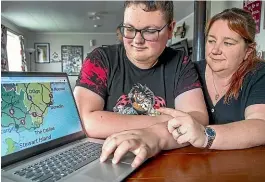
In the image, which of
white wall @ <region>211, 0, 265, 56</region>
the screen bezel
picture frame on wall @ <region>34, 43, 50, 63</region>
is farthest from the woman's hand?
picture frame on wall @ <region>34, 43, 50, 63</region>

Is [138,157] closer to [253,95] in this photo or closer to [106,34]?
[253,95]

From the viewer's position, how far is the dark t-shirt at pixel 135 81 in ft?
3.20

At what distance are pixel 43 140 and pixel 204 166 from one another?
382mm

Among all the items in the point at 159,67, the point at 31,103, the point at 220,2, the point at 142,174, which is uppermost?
the point at 220,2

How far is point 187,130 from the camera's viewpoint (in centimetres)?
66

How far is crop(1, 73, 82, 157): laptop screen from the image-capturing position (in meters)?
0.55

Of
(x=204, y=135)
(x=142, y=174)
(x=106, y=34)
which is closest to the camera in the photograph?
(x=142, y=174)

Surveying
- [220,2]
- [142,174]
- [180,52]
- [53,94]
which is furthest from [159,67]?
[220,2]

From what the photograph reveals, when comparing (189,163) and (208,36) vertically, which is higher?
(208,36)

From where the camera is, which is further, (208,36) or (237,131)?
(208,36)

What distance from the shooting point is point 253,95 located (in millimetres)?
946

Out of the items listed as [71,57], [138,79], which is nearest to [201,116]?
[138,79]

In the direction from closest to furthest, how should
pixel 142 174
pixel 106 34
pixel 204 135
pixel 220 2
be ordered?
pixel 142 174 < pixel 204 135 < pixel 220 2 < pixel 106 34

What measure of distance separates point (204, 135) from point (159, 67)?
417 millimetres
